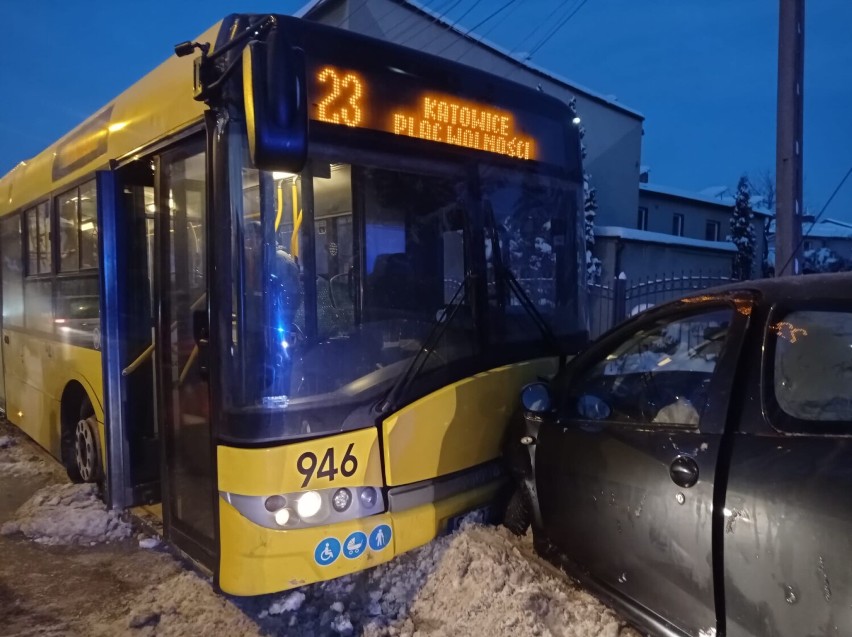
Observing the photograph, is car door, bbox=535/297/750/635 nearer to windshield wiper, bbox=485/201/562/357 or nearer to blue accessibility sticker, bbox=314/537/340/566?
windshield wiper, bbox=485/201/562/357

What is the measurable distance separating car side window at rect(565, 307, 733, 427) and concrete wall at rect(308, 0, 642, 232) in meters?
14.5

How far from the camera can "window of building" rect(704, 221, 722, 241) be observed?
2817cm

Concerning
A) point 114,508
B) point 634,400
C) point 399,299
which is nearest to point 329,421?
point 399,299

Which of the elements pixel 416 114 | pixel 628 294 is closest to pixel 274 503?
pixel 416 114

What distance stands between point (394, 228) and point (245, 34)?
1227 mm

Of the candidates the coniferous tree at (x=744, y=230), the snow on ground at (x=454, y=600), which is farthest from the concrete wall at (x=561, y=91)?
the snow on ground at (x=454, y=600)

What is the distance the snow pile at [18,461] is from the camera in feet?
22.5

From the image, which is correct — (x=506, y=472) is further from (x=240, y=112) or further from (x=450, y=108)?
(x=240, y=112)

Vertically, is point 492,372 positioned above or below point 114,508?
above

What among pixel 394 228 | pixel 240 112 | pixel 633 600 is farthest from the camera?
pixel 394 228

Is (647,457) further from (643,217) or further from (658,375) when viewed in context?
Result: (643,217)

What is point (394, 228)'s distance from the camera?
3762 mm

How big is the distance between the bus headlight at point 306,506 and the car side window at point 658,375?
1146mm

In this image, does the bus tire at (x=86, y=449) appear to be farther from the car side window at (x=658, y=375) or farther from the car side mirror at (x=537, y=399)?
the car side window at (x=658, y=375)
